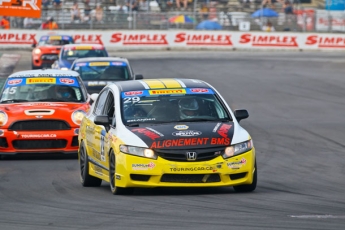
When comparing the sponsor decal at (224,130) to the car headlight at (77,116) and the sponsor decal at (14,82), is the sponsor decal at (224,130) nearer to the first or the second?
the car headlight at (77,116)

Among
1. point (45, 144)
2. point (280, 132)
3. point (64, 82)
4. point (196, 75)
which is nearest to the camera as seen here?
point (45, 144)

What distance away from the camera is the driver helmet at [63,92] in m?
15.9

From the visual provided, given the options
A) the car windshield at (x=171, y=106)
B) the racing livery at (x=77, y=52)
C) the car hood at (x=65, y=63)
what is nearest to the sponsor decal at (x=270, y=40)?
the racing livery at (x=77, y=52)

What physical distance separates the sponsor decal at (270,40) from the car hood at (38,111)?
37.8m

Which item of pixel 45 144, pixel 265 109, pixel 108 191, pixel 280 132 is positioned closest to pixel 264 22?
pixel 265 109

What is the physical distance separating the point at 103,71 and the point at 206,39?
28416mm

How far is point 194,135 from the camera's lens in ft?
32.5

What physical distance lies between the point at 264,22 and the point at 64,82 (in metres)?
38.4

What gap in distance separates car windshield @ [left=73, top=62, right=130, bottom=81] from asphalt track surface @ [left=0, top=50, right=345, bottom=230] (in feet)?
10.1

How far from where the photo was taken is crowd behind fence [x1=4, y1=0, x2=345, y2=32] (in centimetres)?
5269

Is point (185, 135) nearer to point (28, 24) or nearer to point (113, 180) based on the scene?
point (113, 180)

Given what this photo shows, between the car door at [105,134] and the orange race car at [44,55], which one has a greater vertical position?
the car door at [105,134]

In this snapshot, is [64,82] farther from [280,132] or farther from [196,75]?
[196,75]

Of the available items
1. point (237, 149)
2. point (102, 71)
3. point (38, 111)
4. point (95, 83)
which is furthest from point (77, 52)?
point (237, 149)
